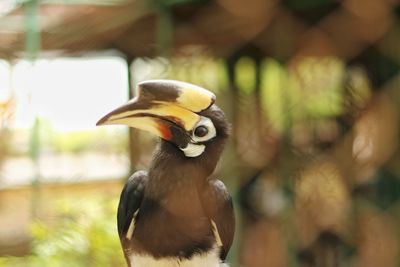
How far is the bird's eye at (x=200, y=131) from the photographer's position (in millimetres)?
487

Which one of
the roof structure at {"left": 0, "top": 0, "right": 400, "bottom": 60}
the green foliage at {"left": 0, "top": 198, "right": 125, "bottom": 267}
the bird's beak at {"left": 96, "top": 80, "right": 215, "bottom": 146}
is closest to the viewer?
the bird's beak at {"left": 96, "top": 80, "right": 215, "bottom": 146}

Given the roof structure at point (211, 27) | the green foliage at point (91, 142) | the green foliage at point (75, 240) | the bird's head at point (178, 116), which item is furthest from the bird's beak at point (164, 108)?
the green foliage at point (91, 142)

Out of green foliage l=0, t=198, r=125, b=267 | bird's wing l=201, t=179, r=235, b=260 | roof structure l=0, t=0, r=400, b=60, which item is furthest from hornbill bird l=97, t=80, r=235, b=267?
roof structure l=0, t=0, r=400, b=60

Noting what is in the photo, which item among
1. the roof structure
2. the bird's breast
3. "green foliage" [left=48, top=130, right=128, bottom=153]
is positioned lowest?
"green foliage" [left=48, top=130, right=128, bottom=153]

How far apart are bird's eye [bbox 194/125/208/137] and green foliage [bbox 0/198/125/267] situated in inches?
15.5

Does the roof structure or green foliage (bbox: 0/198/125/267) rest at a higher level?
the roof structure

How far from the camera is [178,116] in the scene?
48 cm

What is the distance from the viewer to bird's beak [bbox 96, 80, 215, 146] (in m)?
0.45

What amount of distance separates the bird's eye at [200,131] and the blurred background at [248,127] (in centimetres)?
47

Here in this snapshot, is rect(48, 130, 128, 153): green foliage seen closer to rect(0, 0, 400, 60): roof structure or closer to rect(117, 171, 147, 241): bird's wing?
rect(0, 0, 400, 60): roof structure

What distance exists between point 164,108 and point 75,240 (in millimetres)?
547

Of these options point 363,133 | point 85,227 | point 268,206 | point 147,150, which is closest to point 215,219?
point 85,227

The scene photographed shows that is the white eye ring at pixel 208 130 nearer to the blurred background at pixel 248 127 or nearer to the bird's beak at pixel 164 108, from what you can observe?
the bird's beak at pixel 164 108

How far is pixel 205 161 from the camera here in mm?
499
